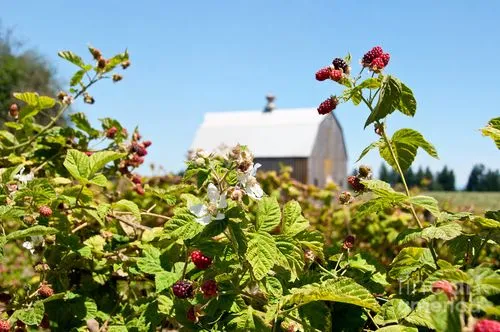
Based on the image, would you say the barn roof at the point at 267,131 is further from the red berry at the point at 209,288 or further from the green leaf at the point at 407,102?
the red berry at the point at 209,288

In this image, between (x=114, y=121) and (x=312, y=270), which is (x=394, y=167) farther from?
(x=114, y=121)

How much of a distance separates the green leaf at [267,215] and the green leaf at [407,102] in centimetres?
37

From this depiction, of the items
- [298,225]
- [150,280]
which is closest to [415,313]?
[298,225]

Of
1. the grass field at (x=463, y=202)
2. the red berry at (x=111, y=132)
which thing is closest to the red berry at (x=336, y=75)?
the red berry at (x=111, y=132)

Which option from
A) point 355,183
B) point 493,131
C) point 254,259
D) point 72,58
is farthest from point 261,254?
point 72,58

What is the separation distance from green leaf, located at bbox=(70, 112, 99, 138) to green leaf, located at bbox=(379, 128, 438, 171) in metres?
1.32

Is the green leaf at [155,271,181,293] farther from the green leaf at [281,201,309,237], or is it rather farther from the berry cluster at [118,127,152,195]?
the berry cluster at [118,127,152,195]

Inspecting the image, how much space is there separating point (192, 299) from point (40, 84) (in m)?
27.8

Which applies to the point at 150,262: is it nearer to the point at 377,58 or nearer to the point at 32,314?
the point at 32,314

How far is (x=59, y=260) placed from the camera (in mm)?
1753

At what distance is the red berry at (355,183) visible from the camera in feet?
4.42

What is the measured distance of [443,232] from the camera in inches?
47.5

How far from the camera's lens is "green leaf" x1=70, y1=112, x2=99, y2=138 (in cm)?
232

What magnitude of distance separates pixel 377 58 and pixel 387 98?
3.8 inches
